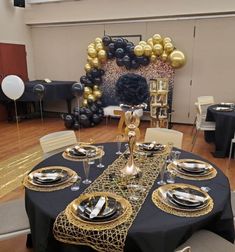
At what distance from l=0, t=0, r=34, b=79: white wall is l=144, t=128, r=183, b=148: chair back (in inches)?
209

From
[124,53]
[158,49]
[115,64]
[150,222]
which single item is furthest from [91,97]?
[150,222]

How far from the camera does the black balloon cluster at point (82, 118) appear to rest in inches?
214

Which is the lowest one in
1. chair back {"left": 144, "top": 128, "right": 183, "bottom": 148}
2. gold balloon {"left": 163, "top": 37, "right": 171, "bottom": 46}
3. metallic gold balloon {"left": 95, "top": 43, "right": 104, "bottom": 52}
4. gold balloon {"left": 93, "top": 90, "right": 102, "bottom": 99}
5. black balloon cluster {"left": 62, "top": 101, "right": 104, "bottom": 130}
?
black balloon cluster {"left": 62, "top": 101, "right": 104, "bottom": 130}

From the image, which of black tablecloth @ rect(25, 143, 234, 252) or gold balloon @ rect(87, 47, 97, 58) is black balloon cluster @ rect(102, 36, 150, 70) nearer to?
gold balloon @ rect(87, 47, 97, 58)

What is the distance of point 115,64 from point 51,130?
7.02ft

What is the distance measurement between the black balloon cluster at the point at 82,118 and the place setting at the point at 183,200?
4.11 meters

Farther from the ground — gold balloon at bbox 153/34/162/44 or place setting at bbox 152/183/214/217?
gold balloon at bbox 153/34/162/44

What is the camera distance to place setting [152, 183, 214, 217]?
128cm

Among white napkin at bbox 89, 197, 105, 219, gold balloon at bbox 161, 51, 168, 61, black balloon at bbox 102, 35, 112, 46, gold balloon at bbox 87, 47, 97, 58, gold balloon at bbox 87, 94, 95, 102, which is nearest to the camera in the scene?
white napkin at bbox 89, 197, 105, 219

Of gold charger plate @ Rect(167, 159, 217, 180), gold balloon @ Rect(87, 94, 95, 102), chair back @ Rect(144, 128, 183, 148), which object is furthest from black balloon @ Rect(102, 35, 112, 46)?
gold charger plate @ Rect(167, 159, 217, 180)

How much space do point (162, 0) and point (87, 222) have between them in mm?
5385

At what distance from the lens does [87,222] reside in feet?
3.93

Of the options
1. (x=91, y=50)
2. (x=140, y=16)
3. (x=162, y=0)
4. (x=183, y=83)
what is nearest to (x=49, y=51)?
(x=91, y=50)

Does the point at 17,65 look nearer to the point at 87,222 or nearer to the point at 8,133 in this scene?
the point at 8,133
